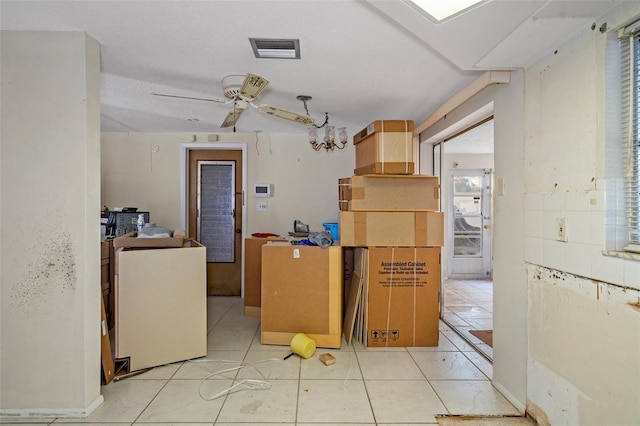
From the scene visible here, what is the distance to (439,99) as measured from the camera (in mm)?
3104

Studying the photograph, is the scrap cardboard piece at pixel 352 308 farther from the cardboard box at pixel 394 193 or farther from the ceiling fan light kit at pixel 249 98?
the ceiling fan light kit at pixel 249 98

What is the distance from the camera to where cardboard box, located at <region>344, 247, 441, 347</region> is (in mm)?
3033

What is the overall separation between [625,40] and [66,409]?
11.6ft

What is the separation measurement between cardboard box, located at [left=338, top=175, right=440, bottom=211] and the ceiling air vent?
1253 millimetres

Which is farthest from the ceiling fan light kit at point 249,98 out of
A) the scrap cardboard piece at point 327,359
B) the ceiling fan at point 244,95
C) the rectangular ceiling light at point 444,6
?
the scrap cardboard piece at point 327,359

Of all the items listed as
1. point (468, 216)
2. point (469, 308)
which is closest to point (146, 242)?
point (469, 308)

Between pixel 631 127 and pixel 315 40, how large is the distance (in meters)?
1.67

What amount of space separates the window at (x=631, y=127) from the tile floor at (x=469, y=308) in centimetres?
183

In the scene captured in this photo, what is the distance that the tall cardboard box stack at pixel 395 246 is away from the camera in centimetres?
303

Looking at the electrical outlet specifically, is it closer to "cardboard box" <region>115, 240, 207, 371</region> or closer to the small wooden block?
the small wooden block

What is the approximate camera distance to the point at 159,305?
8.36 ft

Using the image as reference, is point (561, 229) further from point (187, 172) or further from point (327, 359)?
point (187, 172)

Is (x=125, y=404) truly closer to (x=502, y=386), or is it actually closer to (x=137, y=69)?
(x=137, y=69)

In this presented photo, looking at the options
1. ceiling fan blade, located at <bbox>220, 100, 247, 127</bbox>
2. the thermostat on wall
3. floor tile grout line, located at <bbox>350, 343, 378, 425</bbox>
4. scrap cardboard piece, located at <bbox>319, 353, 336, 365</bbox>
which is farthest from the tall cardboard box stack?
the thermostat on wall
